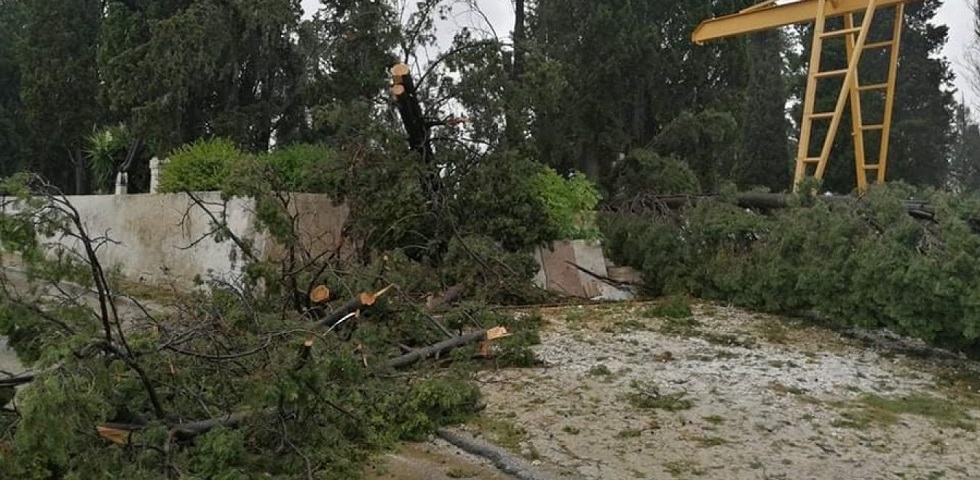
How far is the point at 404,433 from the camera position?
166 inches

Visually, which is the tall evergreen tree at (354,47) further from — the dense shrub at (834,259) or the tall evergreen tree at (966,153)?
the tall evergreen tree at (966,153)

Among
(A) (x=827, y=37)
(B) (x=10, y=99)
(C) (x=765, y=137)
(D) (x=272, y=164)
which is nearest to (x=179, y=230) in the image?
(D) (x=272, y=164)

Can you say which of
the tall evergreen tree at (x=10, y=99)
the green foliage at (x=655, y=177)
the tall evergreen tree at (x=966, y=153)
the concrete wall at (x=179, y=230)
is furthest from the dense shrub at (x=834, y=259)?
the tall evergreen tree at (x=10, y=99)

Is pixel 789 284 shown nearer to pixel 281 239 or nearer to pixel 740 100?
pixel 281 239

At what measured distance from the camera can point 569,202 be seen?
9.19m

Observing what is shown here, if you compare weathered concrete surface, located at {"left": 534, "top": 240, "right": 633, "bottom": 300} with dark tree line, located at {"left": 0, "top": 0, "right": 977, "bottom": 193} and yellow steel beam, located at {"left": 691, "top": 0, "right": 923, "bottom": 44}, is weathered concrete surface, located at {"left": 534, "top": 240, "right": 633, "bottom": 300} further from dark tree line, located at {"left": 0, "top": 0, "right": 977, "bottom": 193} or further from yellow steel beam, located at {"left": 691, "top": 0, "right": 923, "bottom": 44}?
yellow steel beam, located at {"left": 691, "top": 0, "right": 923, "bottom": 44}

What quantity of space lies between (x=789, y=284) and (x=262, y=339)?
5.36 m

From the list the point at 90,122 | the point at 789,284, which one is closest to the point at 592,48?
the point at 789,284

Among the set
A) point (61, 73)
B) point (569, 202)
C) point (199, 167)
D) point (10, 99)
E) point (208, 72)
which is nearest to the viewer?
point (199, 167)

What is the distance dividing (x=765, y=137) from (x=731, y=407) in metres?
15.6

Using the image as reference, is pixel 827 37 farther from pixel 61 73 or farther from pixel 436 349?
pixel 61 73

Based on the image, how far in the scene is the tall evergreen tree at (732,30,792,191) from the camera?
62.2 ft

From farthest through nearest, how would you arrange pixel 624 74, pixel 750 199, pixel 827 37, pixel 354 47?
pixel 624 74 < pixel 827 37 < pixel 354 47 < pixel 750 199

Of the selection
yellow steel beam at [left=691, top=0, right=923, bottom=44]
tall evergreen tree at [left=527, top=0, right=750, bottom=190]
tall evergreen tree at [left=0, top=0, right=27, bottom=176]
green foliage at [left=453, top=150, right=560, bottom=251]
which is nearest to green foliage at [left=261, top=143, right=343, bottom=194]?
green foliage at [left=453, top=150, right=560, bottom=251]
